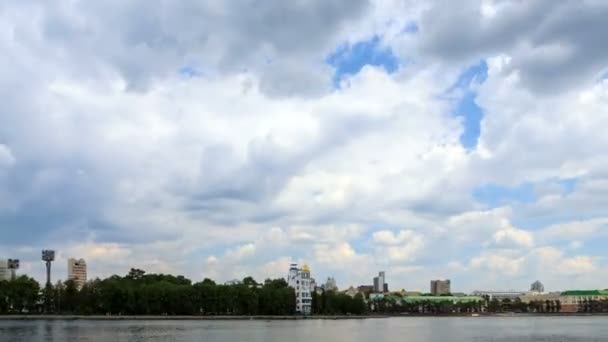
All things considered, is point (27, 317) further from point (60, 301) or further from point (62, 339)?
point (62, 339)

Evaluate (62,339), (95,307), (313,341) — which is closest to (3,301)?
(95,307)

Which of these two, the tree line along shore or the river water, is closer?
the river water

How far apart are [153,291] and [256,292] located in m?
32.8

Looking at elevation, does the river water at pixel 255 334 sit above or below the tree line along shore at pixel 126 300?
below

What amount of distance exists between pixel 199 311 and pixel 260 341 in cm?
10703

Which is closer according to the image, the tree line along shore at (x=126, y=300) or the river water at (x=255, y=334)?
the river water at (x=255, y=334)

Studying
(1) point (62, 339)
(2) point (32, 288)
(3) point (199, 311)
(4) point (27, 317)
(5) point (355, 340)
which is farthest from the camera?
(3) point (199, 311)

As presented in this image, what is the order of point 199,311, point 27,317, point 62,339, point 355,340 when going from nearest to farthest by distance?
point 62,339 < point 355,340 < point 27,317 < point 199,311

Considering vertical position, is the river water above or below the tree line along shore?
below

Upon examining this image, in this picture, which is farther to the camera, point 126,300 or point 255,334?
point 126,300

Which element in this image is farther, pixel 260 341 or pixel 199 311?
pixel 199 311

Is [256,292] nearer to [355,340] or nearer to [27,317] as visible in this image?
[27,317]

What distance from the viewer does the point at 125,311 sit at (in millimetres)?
172000

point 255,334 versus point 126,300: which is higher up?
point 126,300
